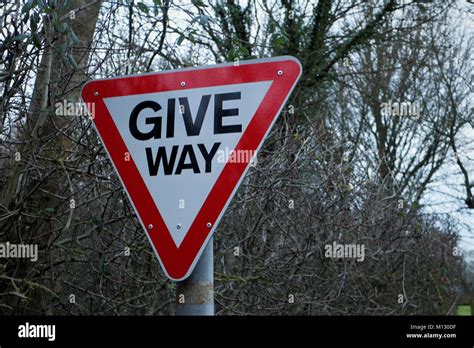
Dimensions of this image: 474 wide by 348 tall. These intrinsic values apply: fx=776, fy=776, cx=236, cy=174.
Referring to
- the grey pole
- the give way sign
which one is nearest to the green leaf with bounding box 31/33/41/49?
the give way sign

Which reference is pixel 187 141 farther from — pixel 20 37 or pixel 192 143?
pixel 20 37

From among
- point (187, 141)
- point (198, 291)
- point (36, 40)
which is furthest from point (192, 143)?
point (36, 40)

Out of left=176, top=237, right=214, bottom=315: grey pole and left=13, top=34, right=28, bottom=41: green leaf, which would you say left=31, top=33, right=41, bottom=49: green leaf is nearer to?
left=13, top=34, right=28, bottom=41: green leaf

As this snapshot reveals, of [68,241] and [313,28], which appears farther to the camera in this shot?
[313,28]

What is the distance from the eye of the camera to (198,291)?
267 cm

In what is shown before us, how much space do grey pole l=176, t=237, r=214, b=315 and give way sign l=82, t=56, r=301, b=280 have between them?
4 cm

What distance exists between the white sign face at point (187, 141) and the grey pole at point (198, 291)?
110mm

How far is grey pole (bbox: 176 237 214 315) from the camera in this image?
8.73ft

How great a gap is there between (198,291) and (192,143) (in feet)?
1.72

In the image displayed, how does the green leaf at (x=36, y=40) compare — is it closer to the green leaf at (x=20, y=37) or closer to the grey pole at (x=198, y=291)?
the green leaf at (x=20, y=37)

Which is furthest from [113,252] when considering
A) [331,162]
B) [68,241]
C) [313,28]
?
[313,28]
